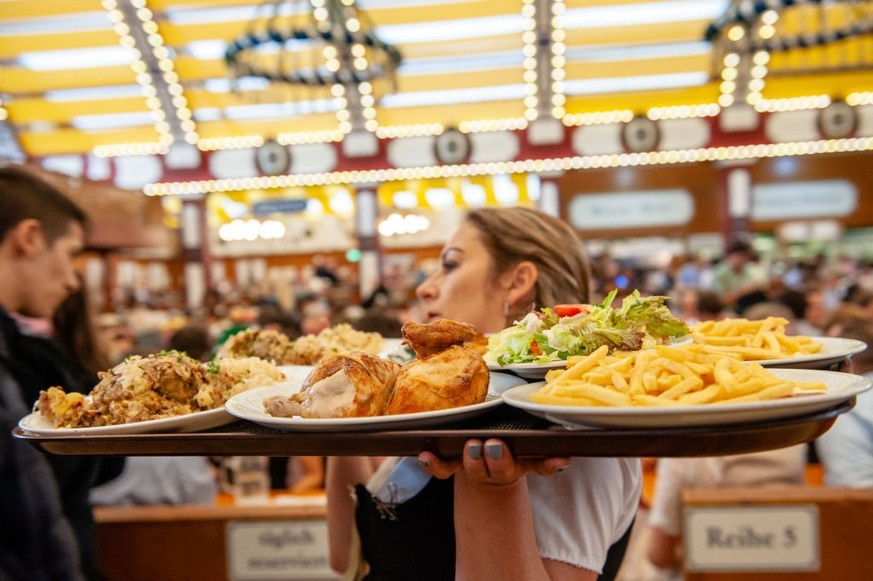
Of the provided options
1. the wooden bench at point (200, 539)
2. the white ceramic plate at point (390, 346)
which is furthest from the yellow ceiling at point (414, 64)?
the white ceramic plate at point (390, 346)

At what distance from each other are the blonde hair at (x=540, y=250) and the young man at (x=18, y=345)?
3.97 feet

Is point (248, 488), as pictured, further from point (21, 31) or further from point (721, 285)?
point (21, 31)

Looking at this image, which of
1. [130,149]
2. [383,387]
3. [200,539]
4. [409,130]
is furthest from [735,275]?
[130,149]

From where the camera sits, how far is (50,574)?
5.64 feet

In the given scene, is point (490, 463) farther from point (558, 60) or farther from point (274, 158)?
point (274, 158)

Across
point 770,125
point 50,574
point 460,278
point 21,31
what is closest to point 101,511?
point 50,574

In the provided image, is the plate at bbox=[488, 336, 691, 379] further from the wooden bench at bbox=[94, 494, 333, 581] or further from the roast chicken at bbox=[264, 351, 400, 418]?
the wooden bench at bbox=[94, 494, 333, 581]

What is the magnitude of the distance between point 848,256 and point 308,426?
1574 centimetres

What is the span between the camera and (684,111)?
1091 cm

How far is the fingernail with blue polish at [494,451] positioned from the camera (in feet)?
3.01

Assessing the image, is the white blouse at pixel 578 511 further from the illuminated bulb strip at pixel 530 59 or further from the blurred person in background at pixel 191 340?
the illuminated bulb strip at pixel 530 59

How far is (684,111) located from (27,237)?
34.8 feet

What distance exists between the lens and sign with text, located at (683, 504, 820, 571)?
2830mm

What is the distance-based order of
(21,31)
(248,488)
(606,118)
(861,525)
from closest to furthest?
(861,525)
(248,488)
(21,31)
(606,118)
